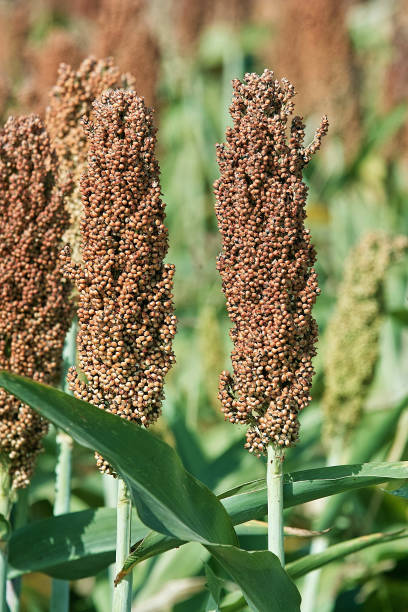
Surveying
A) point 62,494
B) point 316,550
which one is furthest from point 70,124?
point 316,550

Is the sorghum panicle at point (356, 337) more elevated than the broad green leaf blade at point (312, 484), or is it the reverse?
the sorghum panicle at point (356, 337)

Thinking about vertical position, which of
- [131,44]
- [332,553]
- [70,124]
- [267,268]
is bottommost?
[332,553]

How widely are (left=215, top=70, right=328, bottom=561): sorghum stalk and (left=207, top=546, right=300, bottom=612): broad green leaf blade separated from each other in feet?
0.21

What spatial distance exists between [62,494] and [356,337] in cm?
137

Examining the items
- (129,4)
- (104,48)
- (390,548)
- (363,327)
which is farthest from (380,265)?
(129,4)

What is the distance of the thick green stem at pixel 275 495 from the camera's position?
175cm

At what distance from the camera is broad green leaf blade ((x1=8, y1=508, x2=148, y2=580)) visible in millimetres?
2182

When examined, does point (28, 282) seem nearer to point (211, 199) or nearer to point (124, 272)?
point (124, 272)

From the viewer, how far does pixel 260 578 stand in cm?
171

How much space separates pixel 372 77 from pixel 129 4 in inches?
146

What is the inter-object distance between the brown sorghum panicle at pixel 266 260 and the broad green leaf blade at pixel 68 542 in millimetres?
636

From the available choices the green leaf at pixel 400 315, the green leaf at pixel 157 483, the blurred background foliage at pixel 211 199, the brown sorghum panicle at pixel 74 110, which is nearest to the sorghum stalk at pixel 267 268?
the green leaf at pixel 157 483

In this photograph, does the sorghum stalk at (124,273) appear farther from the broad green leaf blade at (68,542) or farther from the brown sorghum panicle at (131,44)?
the brown sorghum panicle at (131,44)

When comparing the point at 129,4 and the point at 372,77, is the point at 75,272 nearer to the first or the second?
the point at 129,4
